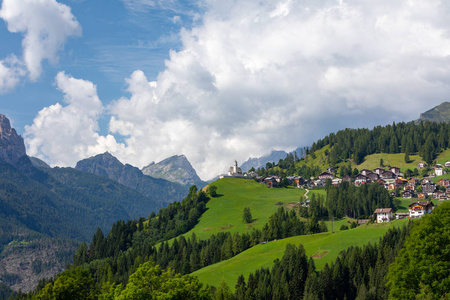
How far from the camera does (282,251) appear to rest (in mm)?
135875

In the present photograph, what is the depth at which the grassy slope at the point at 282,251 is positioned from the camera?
122 metres

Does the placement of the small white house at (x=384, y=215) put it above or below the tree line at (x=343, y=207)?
below

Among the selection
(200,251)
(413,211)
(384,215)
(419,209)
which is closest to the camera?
(200,251)

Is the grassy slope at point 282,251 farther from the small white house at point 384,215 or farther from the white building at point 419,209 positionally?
the white building at point 419,209

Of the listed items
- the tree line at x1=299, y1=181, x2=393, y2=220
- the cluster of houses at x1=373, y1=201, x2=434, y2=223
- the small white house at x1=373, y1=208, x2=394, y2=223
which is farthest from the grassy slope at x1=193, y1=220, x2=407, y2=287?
the tree line at x1=299, y1=181, x2=393, y2=220

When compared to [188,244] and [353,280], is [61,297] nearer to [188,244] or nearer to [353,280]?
[353,280]

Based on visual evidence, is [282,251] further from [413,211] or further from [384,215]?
[413,211]

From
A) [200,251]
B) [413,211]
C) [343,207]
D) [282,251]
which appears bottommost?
[282,251]

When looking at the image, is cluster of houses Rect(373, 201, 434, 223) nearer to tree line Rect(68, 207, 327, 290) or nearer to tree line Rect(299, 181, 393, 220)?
tree line Rect(299, 181, 393, 220)

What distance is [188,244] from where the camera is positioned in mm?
171250

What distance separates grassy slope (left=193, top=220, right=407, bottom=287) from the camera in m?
122

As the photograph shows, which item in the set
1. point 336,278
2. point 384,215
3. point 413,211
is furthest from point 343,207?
point 336,278

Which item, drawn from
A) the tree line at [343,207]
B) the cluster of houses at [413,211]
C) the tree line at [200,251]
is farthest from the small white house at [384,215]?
the tree line at [200,251]

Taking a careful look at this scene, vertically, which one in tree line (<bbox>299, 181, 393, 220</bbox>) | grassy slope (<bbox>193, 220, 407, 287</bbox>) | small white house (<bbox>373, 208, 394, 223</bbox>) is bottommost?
grassy slope (<bbox>193, 220, 407, 287</bbox>)
